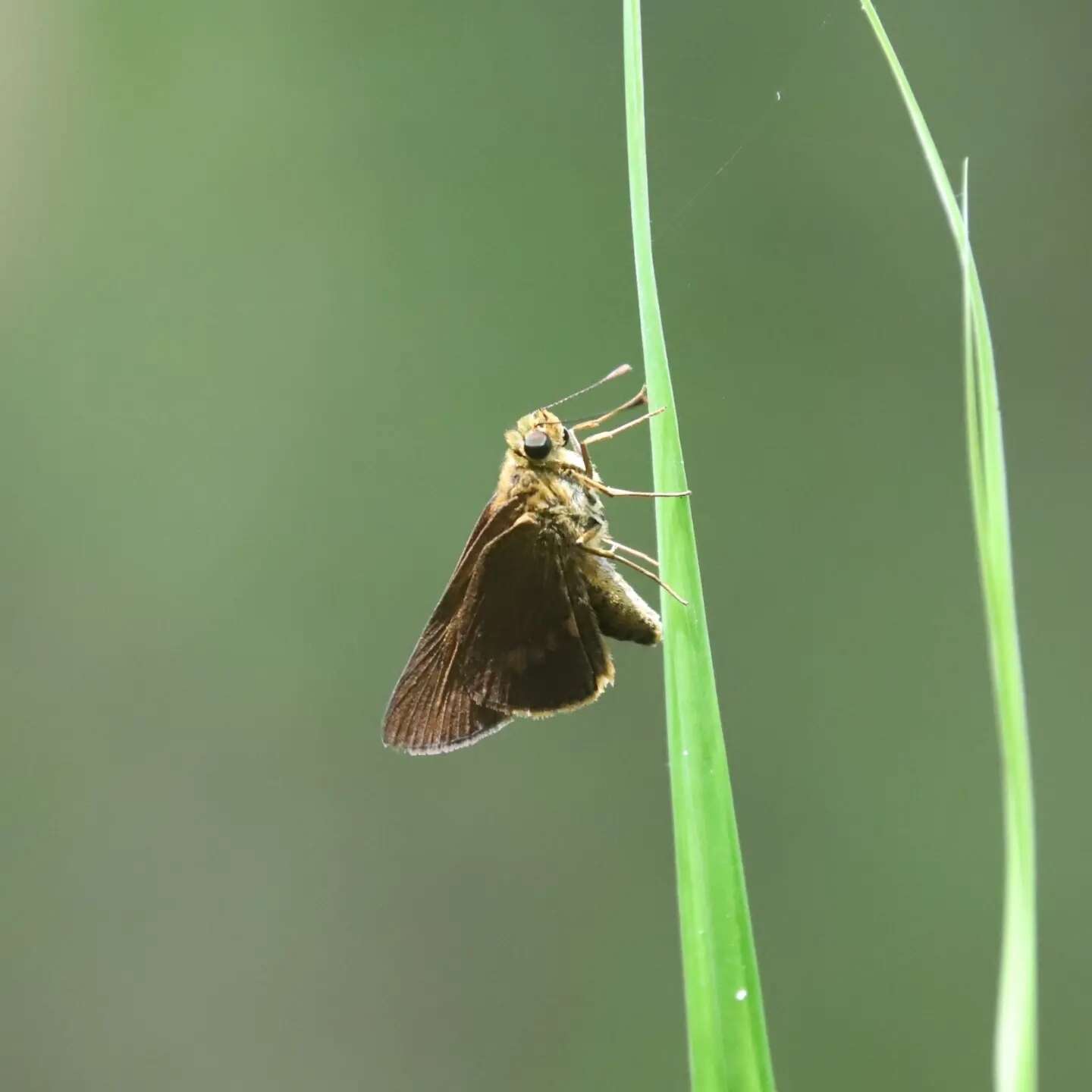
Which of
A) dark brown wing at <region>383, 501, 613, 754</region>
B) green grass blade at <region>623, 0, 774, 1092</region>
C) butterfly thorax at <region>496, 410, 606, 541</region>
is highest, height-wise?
butterfly thorax at <region>496, 410, 606, 541</region>

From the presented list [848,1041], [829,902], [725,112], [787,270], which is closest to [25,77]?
[725,112]

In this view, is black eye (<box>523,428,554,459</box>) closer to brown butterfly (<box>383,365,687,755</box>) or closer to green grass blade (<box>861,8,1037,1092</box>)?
brown butterfly (<box>383,365,687,755</box>)

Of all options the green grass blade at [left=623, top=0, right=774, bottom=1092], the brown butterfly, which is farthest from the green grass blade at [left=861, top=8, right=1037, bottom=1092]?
the brown butterfly

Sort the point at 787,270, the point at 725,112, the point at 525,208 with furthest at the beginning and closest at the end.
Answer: the point at 525,208, the point at 787,270, the point at 725,112

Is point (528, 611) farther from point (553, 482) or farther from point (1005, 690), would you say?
point (1005, 690)

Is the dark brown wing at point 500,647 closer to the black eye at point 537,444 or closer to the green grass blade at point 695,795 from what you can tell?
the black eye at point 537,444

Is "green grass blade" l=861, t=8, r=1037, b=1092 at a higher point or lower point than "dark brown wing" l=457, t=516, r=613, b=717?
lower

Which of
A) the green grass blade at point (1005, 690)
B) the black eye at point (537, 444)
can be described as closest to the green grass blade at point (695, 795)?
the green grass blade at point (1005, 690)

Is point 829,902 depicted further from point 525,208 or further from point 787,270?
point 525,208

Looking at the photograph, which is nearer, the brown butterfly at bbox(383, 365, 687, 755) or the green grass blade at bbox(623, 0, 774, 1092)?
the green grass blade at bbox(623, 0, 774, 1092)

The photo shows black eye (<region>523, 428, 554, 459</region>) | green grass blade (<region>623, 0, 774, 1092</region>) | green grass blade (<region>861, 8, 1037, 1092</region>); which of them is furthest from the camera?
black eye (<region>523, 428, 554, 459</region>)
